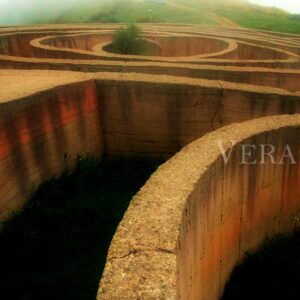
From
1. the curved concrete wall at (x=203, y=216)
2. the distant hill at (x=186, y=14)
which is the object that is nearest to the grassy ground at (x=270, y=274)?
the curved concrete wall at (x=203, y=216)

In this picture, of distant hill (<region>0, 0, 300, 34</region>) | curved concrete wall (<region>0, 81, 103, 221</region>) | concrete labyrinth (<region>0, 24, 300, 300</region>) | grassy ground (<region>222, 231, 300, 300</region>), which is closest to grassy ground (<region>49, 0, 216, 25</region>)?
distant hill (<region>0, 0, 300, 34</region>)

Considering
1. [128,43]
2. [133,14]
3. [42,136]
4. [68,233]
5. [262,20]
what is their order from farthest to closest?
[133,14], [262,20], [128,43], [42,136], [68,233]

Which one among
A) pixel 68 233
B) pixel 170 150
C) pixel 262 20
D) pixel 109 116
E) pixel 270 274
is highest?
pixel 109 116

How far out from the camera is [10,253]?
18.5 ft

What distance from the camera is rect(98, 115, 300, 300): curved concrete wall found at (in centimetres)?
289

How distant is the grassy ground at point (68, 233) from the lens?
16.9 feet

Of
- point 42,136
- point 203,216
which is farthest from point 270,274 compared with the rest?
point 42,136

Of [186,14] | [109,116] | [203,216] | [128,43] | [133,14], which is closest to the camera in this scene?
[203,216]

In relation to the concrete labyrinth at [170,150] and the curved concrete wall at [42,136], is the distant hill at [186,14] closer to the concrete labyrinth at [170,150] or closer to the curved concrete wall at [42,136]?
the concrete labyrinth at [170,150]

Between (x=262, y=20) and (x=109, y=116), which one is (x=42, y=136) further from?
(x=262, y=20)

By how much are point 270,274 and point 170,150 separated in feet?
10.2

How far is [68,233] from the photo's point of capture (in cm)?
614

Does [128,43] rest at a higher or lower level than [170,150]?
higher

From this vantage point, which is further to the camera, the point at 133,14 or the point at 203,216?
the point at 133,14
